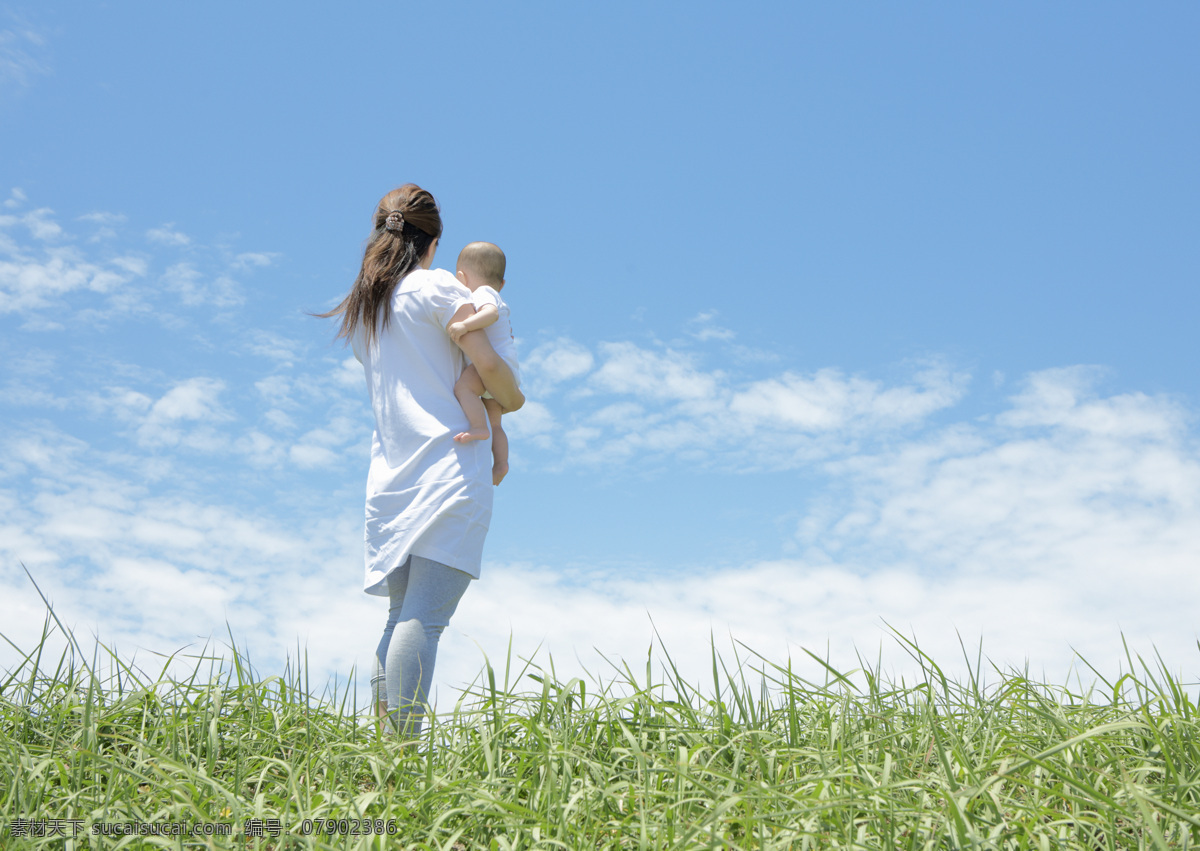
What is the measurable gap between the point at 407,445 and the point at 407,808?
1505 mm

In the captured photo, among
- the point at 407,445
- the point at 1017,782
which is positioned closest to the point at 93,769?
the point at 407,445

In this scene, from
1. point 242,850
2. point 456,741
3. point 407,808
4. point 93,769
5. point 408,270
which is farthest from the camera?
point 408,270

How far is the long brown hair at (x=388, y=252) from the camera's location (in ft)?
13.0

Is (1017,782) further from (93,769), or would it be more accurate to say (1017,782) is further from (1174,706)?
(93,769)

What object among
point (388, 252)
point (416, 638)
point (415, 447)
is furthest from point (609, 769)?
point (388, 252)

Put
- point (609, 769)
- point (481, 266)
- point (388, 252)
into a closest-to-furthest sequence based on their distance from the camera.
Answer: point (609, 769) < point (388, 252) < point (481, 266)

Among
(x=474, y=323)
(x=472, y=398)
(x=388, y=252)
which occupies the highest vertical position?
(x=388, y=252)

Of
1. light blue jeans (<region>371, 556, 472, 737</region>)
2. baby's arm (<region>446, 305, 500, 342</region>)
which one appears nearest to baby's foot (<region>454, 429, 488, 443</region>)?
baby's arm (<region>446, 305, 500, 342</region>)

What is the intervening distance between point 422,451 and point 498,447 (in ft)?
1.57

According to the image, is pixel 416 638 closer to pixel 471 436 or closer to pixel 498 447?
Answer: pixel 471 436

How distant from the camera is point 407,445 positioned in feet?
12.2

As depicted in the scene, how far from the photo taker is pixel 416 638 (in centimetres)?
341

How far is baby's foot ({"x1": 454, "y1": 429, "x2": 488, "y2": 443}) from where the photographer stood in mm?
3668

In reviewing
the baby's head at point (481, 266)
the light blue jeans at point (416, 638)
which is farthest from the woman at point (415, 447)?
the baby's head at point (481, 266)
